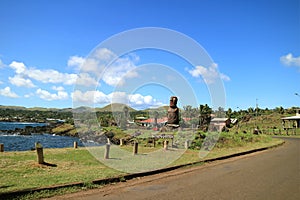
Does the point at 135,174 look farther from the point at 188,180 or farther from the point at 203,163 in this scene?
the point at 203,163

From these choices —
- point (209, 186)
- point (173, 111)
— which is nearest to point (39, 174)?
point (209, 186)

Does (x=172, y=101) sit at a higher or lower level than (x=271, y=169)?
higher

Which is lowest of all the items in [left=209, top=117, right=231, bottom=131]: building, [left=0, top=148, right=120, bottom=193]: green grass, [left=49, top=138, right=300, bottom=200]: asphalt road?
[left=49, top=138, right=300, bottom=200]: asphalt road

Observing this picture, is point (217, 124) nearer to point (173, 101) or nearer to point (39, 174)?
point (173, 101)

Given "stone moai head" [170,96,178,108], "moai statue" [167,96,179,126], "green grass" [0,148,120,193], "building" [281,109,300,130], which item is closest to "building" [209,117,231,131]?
"building" [281,109,300,130]

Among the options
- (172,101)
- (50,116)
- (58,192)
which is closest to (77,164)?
(58,192)

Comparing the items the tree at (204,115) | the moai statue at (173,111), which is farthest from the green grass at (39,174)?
the tree at (204,115)

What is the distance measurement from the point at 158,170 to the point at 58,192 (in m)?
4.27

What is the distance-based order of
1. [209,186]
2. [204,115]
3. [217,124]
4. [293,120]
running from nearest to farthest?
1. [209,186]
2. [204,115]
3. [217,124]
4. [293,120]

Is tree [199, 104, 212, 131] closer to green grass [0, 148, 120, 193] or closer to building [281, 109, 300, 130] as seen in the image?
building [281, 109, 300, 130]

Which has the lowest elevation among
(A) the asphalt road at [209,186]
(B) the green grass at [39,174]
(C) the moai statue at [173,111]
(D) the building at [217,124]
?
(A) the asphalt road at [209,186]

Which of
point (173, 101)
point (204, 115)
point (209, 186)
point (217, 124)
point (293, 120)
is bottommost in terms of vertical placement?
point (209, 186)

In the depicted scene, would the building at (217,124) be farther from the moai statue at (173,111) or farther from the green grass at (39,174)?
the green grass at (39,174)

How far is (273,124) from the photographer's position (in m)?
69.2
